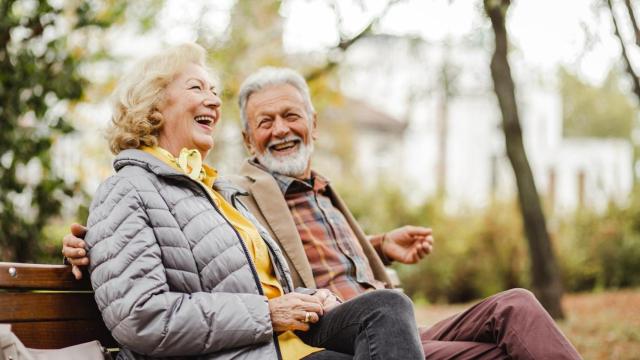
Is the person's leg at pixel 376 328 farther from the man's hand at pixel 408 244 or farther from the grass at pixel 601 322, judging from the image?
the grass at pixel 601 322

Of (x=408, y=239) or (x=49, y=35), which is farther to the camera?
(x=49, y=35)

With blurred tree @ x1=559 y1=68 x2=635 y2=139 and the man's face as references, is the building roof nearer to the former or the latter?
blurred tree @ x1=559 y1=68 x2=635 y2=139

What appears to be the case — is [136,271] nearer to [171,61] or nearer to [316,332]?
[316,332]

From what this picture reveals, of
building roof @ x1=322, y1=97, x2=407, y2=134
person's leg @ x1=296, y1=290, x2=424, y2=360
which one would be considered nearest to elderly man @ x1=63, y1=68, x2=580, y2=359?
person's leg @ x1=296, y1=290, x2=424, y2=360

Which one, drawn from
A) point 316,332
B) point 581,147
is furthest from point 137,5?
point 581,147

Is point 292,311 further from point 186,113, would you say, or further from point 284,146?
point 284,146

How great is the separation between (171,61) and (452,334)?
1.58m

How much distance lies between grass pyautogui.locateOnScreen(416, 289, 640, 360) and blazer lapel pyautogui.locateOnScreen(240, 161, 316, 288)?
3851 mm

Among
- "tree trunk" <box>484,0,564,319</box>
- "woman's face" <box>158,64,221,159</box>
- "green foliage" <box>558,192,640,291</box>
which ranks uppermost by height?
"woman's face" <box>158,64,221,159</box>

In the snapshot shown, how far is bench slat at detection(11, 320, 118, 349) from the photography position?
8.48 ft

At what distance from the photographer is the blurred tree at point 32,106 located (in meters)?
5.84

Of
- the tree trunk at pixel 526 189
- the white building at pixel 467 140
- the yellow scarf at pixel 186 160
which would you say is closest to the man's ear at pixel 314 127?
the yellow scarf at pixel 186 160

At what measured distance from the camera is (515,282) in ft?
42.5

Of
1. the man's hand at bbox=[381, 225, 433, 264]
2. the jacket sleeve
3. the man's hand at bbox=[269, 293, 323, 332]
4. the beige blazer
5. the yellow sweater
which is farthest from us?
the man's hand at bbox=[381, 225, 433, 264]
